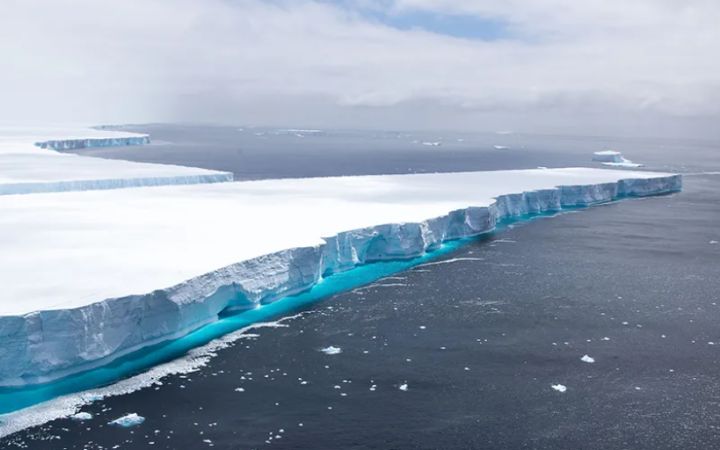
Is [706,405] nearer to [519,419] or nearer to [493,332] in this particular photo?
[519,419]

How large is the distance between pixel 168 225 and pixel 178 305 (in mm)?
5690

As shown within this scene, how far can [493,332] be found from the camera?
522 inches

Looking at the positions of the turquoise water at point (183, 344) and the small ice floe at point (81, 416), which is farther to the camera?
the turquoise water at point (183, 344)

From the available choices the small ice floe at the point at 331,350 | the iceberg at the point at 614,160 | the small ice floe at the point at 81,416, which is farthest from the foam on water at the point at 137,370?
the iceberg at the point at 614,160

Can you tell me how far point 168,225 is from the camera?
1695cm

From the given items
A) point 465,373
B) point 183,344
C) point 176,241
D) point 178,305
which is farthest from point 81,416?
point 176,241

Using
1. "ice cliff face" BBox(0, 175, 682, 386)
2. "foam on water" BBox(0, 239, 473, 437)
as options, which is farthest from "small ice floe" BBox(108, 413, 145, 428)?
"ice cliff face" BBox(0, 175, 682, 386)

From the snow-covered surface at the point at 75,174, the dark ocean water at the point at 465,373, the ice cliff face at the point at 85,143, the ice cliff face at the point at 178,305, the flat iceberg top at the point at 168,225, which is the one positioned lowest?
the dark ocean water at the point at 465,373

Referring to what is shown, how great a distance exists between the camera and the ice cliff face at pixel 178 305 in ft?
32.4

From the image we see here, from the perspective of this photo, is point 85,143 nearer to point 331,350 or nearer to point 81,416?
point 331,350

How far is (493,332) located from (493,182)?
18185mm

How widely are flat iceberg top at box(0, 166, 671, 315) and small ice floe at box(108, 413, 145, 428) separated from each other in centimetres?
203

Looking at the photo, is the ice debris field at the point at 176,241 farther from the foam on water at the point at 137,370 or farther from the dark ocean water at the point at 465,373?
the dark ocean water at the point at 465,373

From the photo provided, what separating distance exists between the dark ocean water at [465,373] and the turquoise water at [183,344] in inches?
20.8
